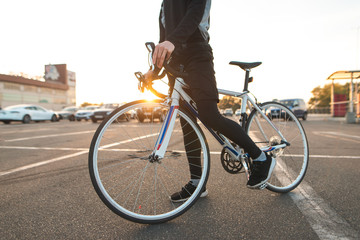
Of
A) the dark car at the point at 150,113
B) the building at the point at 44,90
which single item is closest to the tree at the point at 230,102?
the dark car at the point at 150,113

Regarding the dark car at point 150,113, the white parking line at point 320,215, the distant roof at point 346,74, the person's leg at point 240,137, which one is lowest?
the white parking line at point 320,215

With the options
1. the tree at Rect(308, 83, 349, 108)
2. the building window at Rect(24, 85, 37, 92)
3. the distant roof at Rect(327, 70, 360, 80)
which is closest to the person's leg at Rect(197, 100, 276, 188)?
the distant roof at Rect(327, 70, 360, 80)

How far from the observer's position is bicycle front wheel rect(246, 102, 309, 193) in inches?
98.2

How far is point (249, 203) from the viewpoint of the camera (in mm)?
2117

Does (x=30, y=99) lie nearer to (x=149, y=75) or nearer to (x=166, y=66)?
(x=149, y=75)

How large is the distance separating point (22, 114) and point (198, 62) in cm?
1988

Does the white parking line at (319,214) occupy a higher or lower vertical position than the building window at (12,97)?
lower

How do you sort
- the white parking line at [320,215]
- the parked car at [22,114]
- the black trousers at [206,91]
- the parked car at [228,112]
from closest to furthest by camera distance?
the white parking line at [320,215]
the black trousers at [206,91]
the parked car at [228,112]
the parked car at [22,114]

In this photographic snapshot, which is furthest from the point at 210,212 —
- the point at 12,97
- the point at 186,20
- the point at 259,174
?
the point at 12,97

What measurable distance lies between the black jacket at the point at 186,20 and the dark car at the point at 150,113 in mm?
541

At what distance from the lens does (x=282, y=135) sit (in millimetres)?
2607

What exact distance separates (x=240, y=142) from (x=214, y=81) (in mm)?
547

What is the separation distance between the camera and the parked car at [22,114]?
17.1m

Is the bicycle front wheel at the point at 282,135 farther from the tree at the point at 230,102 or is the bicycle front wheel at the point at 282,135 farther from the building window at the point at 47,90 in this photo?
the building window at the point at 47,90
